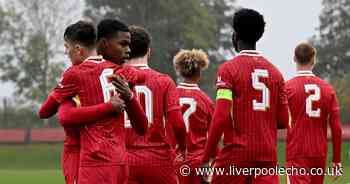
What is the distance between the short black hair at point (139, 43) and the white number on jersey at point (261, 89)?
1435 millimetres

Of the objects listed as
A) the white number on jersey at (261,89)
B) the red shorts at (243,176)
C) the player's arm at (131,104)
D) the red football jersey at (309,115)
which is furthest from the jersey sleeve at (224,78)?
the red football jersey at (309,115)

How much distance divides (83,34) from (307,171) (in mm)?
3712

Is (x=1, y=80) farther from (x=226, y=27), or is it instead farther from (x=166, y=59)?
(x=226, y=27)

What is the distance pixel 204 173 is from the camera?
28.1 ft

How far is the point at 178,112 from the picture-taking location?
922cm

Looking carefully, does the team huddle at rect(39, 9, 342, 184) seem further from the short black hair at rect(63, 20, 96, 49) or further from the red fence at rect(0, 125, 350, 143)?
the red fence at rect(0, 125, 350, 143)

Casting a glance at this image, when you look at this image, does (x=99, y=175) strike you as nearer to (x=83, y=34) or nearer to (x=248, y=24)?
(x=83, y=34)

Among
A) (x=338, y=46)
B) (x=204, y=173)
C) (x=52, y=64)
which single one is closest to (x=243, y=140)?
(x=204, y=173)

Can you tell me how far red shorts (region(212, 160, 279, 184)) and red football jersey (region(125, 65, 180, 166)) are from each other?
99cm

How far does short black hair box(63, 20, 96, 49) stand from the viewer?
732cm

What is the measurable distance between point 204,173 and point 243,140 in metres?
0.70

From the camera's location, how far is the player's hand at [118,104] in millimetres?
6914

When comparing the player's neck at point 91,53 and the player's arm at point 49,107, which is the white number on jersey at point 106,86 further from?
the player's arm at point 49,107

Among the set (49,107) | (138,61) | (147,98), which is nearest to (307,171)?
(147,98)
